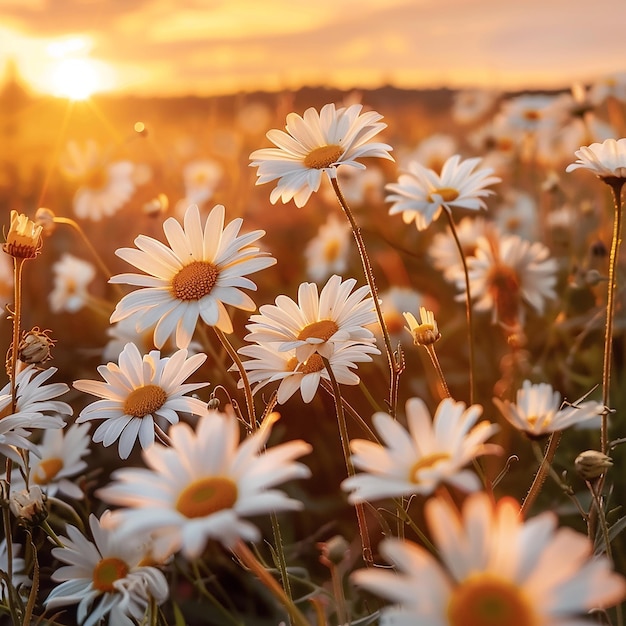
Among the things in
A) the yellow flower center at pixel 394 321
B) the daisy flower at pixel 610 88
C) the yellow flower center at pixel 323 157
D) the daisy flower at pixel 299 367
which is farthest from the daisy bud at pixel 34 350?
the daisy flower at pixel 610 88

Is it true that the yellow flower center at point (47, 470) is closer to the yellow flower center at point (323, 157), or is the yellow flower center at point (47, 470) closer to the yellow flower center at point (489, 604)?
the yellow flower center at point (323, 157)

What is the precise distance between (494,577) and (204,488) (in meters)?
0.19

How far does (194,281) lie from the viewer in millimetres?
784

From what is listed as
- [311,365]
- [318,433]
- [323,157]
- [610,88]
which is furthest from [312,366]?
[610,88]

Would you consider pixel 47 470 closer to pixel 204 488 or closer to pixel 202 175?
pixel 204 488

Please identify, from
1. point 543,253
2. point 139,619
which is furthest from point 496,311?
point 139,619

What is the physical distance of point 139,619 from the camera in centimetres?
75

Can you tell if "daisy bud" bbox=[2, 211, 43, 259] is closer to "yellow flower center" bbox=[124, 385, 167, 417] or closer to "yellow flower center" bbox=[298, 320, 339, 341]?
"yellow flower center" bbox=[124, 385, 167, 417]

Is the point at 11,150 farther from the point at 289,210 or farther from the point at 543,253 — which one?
the point at 543,253

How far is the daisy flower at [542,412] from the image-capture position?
60cm

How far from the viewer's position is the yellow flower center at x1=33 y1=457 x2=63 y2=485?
1.06m

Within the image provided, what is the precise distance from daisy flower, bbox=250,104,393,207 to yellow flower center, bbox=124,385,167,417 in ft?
0.75

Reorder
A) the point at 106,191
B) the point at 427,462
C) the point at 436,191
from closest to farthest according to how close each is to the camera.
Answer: the point at 427,462, the point at 436,191, the point at 106,191

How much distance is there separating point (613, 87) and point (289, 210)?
1.50 meters
